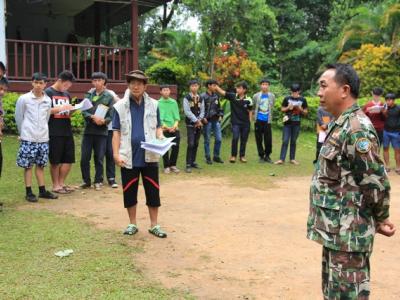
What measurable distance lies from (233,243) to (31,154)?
3.22 m

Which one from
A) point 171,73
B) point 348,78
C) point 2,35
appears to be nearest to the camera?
point 348,78

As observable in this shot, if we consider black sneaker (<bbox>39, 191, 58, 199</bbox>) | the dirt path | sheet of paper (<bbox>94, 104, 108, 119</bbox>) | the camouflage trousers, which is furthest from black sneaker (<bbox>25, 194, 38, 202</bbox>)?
the camouflage trousers

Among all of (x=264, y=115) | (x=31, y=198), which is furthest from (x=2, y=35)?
(x=31, y=198)

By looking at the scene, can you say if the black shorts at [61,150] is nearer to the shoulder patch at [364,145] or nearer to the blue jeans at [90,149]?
the blue jeans at [90,149]

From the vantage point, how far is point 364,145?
2.64m

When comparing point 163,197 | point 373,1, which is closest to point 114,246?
point 163,197

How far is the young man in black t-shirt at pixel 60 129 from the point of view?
7.43m

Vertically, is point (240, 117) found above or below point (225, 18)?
below

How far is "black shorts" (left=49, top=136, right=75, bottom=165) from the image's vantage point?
7.50 m

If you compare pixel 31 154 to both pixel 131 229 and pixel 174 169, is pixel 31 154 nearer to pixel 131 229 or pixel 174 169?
pixel 131 229

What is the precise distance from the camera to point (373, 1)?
25.3 m

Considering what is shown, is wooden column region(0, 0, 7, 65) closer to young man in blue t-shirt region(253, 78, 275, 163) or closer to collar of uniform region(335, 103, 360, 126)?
young man in blue t-shirt region(253, 78, 275, 163)

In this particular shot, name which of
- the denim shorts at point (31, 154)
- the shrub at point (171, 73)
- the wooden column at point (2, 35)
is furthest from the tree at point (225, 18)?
the denim shorts at point (31, 154)

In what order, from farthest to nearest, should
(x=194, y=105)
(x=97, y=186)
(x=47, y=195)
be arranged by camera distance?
(x=194, y=105), (x=97, y=186), (x=47, y=195)
